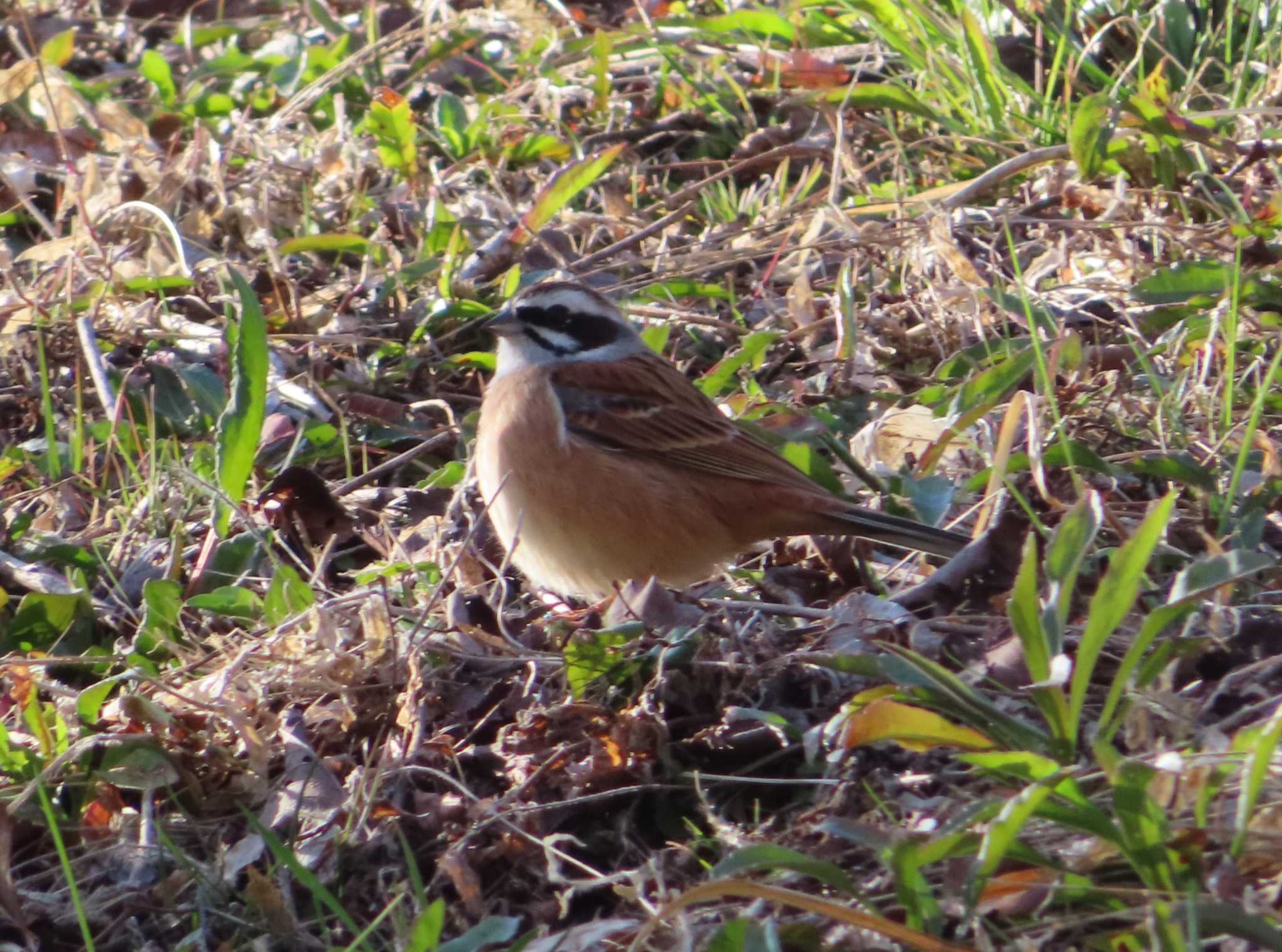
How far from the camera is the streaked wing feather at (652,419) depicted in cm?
471

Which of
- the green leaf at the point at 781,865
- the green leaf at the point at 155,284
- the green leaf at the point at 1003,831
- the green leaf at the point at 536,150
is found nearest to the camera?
the green leaf at the point at 1003,831

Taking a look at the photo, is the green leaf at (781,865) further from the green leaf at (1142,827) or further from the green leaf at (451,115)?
the green leaf at (451,115)

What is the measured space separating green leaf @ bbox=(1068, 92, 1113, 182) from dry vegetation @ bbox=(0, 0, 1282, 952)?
22mm

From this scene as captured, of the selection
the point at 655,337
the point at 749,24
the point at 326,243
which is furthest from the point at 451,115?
the point at 655,337

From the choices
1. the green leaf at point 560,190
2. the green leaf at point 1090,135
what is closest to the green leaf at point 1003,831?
the green leaf at point 1090,135

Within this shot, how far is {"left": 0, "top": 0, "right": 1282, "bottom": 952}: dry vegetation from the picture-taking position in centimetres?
280

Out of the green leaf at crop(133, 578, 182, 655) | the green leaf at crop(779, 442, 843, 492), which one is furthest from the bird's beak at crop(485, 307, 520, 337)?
the green leaf at crop(133, 578, 182, 655)

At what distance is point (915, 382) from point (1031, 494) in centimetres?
86

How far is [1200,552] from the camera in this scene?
397 cm

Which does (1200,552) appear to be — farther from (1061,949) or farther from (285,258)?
(285,258)

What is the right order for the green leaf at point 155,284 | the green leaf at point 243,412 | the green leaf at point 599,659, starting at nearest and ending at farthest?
the green leaf at point 599,659, the green leaf at point 243,412, the green leaf at point 155,284

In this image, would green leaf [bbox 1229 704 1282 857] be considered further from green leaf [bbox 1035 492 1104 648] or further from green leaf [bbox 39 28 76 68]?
green leaf [bbox 39 28 76 68]

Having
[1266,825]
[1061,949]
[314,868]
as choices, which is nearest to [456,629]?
[314,868]

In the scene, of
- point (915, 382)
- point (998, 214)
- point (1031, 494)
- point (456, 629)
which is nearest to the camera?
point (456, 629)
